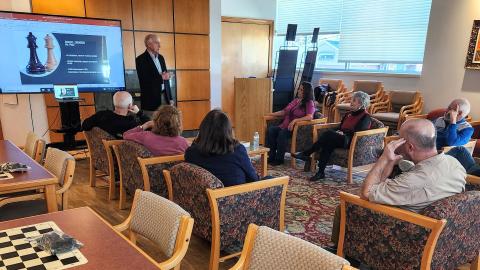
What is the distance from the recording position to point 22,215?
2.33 m

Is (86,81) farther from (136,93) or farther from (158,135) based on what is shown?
(158,135)

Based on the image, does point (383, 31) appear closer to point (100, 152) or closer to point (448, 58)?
point (448, 58)

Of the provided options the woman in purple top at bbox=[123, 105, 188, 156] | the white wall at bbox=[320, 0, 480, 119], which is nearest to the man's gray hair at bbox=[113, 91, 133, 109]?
the woman in purple top at bbox=[123, 105, 188, 156]

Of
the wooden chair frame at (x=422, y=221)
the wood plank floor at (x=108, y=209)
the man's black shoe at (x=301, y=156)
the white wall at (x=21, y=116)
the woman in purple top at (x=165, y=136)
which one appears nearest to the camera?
the wooden chair frame at (x=422, y=221)

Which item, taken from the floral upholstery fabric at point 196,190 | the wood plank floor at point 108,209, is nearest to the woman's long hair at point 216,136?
the floral upholstery fabric at point 196,190

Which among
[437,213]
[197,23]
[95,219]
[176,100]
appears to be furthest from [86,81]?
[437,213]

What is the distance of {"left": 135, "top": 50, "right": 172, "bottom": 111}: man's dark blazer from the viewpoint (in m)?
4.36

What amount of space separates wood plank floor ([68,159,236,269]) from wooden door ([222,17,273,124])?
3808mm

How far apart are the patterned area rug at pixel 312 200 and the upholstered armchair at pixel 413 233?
74 centimetres

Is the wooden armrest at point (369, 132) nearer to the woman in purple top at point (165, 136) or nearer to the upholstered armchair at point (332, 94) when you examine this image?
the woman in purple top at point (165, 136)

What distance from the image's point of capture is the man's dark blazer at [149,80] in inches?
172

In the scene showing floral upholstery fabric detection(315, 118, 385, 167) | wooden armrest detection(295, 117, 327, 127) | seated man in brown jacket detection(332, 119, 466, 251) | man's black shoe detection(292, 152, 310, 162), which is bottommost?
man's black shoe detection(292, 152, 310, 162)

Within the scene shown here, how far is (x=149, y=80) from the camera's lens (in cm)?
443

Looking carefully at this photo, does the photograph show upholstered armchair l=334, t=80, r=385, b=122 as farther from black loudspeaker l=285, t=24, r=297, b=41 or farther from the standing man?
the standing man
